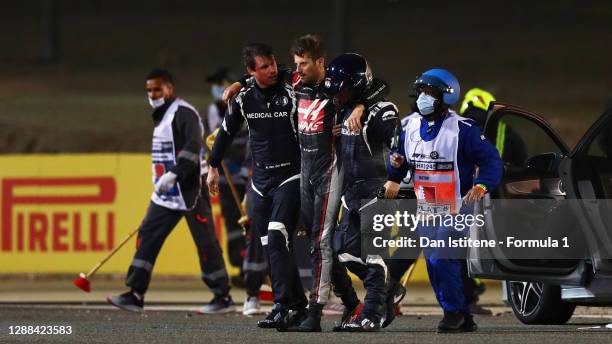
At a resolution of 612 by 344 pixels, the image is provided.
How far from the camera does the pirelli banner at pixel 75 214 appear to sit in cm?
1844

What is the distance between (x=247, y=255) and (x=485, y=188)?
13.6 ft

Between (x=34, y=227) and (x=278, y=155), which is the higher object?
(x=278, y=155)

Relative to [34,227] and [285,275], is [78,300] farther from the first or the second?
[285,275]

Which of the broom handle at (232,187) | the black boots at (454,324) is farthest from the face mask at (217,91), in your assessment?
the black boots at (454,324)

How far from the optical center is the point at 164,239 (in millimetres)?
14977

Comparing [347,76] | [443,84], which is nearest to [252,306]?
[347,76]

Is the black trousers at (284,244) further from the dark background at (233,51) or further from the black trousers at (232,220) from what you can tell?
the dark background at (233,51)

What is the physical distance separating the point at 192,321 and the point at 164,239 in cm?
156

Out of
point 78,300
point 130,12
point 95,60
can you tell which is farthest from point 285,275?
point 130,12

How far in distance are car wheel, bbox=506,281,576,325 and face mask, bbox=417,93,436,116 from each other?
1914 millimetres

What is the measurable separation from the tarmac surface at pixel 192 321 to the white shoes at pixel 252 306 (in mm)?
82

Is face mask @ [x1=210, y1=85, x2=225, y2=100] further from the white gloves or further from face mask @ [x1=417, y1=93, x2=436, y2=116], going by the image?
face mask @ [x1=417, y1=93, x2=436, y2=116]

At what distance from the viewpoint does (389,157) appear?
11.6 metres

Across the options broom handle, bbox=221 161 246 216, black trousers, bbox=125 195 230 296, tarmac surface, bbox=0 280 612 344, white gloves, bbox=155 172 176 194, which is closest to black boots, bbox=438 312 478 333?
tarmac surface, bbox=0 280 612 344
